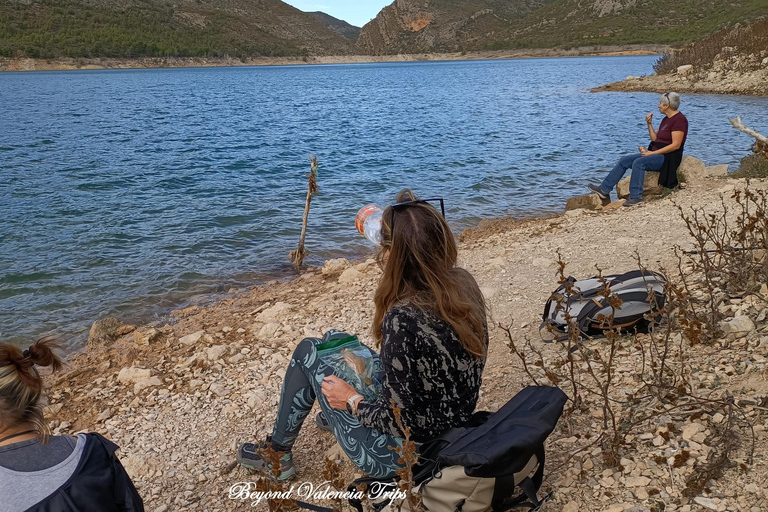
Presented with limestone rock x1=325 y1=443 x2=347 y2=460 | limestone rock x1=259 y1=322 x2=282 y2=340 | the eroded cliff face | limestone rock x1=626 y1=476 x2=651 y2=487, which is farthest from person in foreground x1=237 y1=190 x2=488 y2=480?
the eroded cliff face

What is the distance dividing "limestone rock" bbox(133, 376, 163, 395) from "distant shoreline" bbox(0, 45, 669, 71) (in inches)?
4003

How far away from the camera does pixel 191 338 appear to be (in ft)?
20.9

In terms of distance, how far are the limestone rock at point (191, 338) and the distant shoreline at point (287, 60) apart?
101 meters

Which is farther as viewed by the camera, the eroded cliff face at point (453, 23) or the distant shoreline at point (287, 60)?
the eroded cliff face at point (453, 23)

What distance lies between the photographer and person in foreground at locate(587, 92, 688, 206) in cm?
967

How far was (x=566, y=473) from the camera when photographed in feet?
9.83

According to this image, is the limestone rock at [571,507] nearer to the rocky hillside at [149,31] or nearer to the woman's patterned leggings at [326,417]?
the woman's patterned leggings at [326,417]

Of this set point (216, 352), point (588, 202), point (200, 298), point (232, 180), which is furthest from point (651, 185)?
point (232, 180)

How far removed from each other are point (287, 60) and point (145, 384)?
556 feet

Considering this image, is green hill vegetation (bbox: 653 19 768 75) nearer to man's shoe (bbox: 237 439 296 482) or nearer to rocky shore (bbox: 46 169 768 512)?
rocky shore (bbox: 46 169 768 512)

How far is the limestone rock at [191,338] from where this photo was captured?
6.30 metres

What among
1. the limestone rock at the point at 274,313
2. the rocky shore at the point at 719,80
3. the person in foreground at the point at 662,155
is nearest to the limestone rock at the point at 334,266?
the limestone rock at the point at 274,313

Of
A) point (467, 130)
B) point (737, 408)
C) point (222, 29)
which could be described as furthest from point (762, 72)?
point (222, 29)

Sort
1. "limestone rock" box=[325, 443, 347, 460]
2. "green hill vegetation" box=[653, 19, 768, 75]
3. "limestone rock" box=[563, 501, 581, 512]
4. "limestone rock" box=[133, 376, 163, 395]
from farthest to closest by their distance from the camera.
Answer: "green hill vegetation" box=[653, 19, 768, 75], "limestone rock" box=[133, 376, 163, 395], "limestone rock" box=[325, 443, 347, 460], "limestone rock" box=[563, 501, 581, 512]
